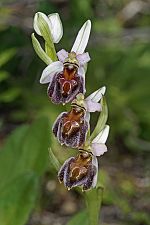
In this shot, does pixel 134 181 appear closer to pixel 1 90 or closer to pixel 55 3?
pixel 1 90

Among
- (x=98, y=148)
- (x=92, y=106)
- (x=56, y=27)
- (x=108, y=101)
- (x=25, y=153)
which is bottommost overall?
(x=98, y=148)

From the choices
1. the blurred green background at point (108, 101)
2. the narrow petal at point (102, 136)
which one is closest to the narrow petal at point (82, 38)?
the narrow petal at point (102, 136)

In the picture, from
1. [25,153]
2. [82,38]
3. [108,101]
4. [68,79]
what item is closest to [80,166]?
[68,79]

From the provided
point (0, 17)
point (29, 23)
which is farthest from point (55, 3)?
point (0, 17)

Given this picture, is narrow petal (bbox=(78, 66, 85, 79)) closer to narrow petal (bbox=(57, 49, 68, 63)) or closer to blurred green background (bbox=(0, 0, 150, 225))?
narrow petal (bbox=(57, 49, 68, 63))

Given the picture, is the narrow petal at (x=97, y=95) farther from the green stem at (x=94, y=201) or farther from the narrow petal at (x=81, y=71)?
the green stem at (x=94, y=201)

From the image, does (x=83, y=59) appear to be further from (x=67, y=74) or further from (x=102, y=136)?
(x=102, y=136)
